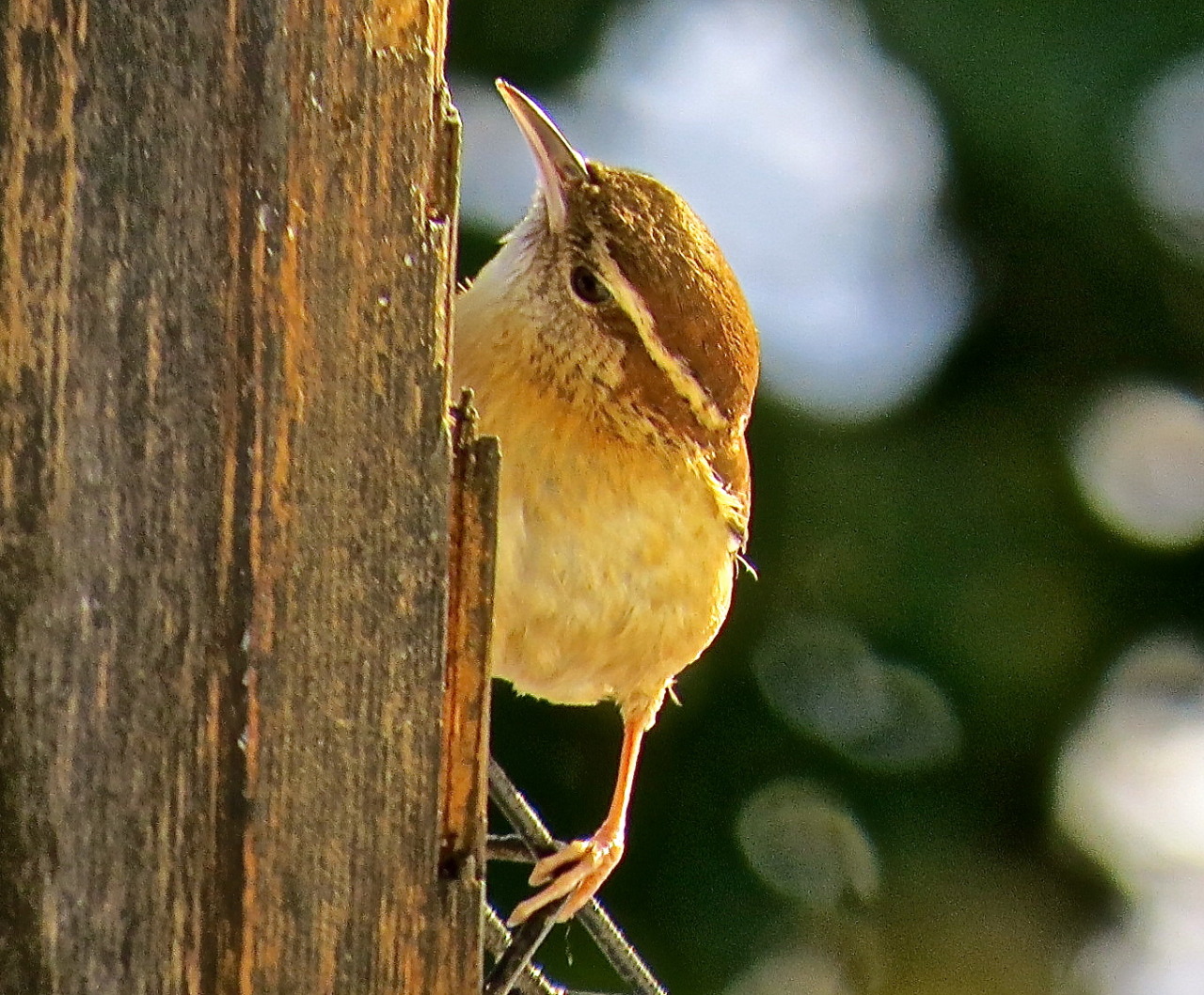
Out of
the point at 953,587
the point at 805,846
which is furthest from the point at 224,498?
the point at 805,846

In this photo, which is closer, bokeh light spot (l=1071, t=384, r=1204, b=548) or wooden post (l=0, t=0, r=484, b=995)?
wooden post (l=0, t=0, r=484, b=995)

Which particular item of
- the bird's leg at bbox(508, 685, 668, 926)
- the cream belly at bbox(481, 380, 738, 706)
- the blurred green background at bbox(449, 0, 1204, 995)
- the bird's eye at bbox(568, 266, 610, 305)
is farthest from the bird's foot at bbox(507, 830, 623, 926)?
the blurred green background at bbox(449, 0, 1204, 995)

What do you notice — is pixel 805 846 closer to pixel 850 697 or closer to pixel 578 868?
pixel 850 697

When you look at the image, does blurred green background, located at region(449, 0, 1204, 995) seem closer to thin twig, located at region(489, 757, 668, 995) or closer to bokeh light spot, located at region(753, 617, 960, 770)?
bokeh light spot, located at region(753, 617, 960, 770)

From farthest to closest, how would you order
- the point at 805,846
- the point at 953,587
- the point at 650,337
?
1. the point at 805,846
2. the point at 953,587
3. the point at 650,337

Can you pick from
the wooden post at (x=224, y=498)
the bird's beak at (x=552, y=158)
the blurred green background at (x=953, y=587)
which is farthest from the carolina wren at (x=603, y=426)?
the blurred green background at (x=953, y=587)

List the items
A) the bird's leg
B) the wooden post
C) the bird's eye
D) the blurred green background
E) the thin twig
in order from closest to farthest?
the wooden post < the thin twig < the bird's leg < the bird's eye < the blurred green background

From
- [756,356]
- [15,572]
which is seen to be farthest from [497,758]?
[15,572]

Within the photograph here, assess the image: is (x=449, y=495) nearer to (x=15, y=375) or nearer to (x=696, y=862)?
(x=15, y=375)
